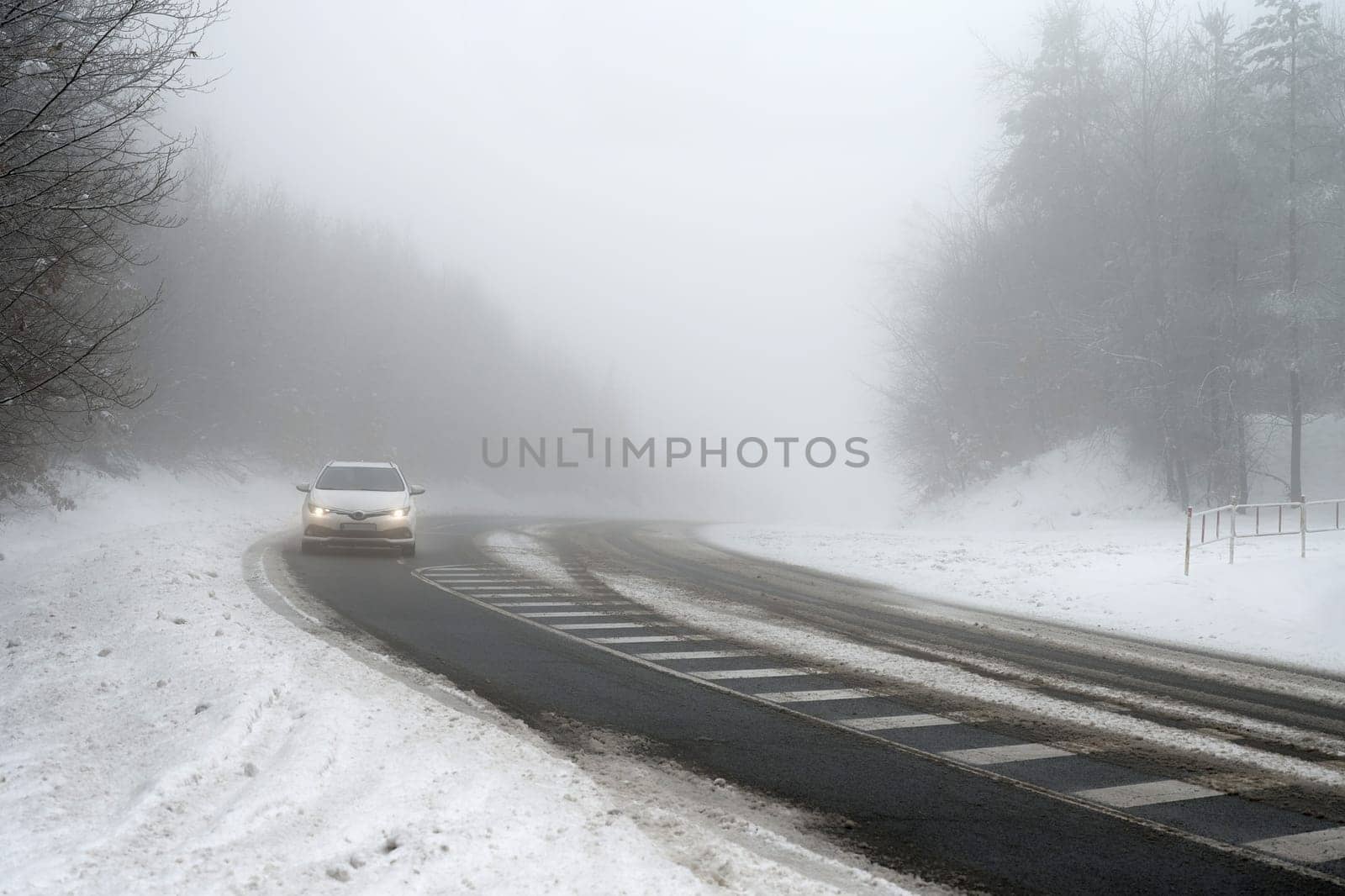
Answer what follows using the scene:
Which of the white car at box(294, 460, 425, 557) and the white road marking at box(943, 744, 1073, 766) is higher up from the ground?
the white car at box(294, 460, 425, 557)

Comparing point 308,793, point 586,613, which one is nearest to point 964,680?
point 586,613

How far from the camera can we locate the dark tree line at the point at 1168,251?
2764 centimetres

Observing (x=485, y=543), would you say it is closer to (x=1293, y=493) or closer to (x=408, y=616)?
(x=408, y=616)

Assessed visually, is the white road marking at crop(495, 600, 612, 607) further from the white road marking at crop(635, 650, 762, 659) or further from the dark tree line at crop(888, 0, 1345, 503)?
the dark tree line at crop(888, 0, 1345, 503)

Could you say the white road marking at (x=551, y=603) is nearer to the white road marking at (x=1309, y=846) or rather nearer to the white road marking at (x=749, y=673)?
the white road marking at (x=749, y=673)

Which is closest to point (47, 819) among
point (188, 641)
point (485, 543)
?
point (188, 641)

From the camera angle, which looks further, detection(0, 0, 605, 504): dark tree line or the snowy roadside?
detection(0, 0, 605, 504): dark tree line

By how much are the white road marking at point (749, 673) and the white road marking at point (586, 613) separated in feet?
10.6

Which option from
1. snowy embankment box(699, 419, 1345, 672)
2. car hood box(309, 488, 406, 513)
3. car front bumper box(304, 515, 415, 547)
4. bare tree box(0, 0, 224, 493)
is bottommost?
snowy embankment box(699, 419, 1345, 672)

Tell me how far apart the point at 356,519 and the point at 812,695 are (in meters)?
11.7

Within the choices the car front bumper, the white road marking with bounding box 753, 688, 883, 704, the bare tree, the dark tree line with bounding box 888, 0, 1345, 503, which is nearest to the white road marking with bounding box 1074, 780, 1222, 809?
the white road marking with bounding box 753, 688, 883, 704

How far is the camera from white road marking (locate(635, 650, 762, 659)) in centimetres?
824

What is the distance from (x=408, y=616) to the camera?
9.94 metres

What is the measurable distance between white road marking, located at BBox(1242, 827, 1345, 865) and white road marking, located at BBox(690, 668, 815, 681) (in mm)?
3858
